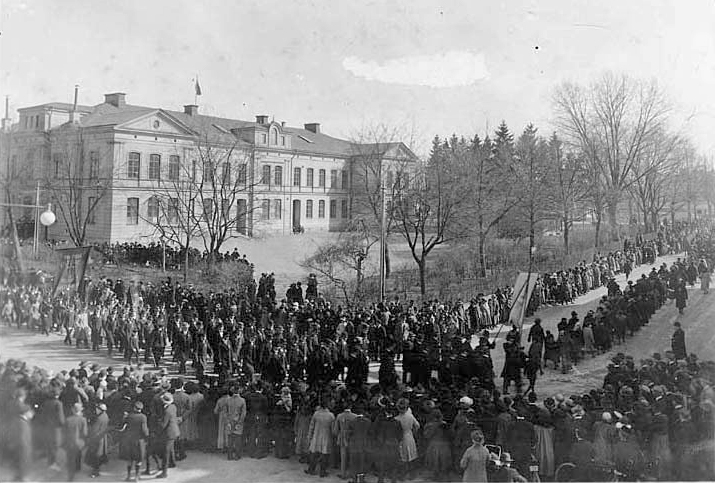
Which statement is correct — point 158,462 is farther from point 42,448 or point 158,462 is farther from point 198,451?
point 42,448

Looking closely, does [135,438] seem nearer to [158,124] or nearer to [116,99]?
[116,99]

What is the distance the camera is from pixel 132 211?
25047 mm

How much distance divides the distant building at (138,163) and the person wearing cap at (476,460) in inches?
510

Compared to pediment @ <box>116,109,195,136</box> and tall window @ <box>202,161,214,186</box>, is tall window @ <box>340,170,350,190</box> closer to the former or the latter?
tall window @ <box>202,161,214,186</box>

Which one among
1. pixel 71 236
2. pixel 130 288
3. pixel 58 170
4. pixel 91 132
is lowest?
pixel 130 288

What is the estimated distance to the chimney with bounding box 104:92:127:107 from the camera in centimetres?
1630

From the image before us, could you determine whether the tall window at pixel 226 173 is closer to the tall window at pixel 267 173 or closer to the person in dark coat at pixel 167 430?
the tall window at pixel 267 173

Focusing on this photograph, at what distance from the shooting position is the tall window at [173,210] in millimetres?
25439

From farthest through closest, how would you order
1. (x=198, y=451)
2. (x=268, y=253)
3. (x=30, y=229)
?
(x=268, y=253) → (x=30, y=229) → (x=198, y=451)

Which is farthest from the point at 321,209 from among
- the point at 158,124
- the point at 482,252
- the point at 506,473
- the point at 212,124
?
the point at 506,473

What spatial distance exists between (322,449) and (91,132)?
61.6 feet

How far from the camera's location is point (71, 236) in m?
23.2

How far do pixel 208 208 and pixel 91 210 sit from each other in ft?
17.2

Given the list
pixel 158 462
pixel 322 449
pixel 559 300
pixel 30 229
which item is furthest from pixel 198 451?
pixel 30 229
